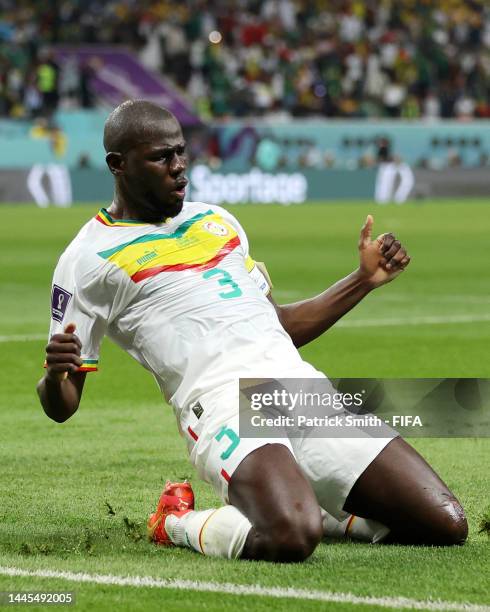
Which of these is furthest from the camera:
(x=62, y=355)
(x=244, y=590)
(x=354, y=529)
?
(x=354, y=529)

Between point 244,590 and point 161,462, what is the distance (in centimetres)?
274

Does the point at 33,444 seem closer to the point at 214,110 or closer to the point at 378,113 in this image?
the point at 214,110

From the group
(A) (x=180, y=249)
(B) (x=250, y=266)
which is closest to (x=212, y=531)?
(A) (x=180, y=249)

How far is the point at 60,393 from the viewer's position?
211 inches

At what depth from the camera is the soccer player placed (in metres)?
5.21

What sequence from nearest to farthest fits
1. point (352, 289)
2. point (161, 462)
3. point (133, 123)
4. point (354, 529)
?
point (354, 529) → point (133, 123) → point (352, 289) → point (161, 462)

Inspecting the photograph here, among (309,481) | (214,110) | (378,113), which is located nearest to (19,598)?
(309,481)

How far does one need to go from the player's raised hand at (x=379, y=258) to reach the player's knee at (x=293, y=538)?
1.31 metres

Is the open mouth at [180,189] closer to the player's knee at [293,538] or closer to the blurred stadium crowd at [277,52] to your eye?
the player's knee at [293,538]

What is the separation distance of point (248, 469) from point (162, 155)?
133 centimetres

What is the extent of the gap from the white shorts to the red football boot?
0.57ft

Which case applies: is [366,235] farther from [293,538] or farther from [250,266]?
[293,538]

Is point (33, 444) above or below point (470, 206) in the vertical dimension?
above

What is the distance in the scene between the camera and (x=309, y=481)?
5504 mm
